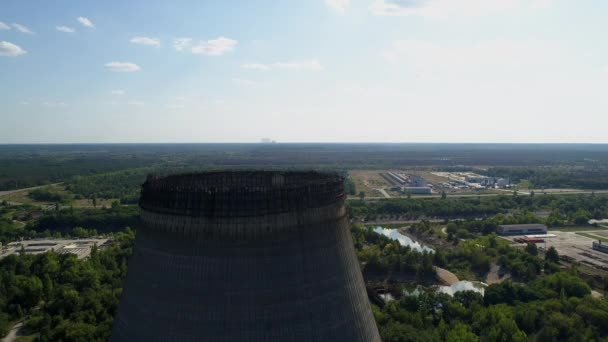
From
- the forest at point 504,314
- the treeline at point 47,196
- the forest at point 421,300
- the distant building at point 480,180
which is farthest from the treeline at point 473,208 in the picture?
the treeline at point 47,196

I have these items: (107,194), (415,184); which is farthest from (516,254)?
(107,194)

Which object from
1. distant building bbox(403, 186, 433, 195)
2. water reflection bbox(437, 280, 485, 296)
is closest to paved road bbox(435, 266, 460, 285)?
water reflection bbox(437, 280, 485, 296)

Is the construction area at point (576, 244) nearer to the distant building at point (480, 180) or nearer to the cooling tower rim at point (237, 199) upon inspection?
the cooling tower rim at point (237, 199)

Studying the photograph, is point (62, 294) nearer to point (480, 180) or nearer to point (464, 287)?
point (464, 287)

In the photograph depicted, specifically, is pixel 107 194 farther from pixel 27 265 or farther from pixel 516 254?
pixel 516 254

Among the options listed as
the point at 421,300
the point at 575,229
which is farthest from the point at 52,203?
the point at 575,229

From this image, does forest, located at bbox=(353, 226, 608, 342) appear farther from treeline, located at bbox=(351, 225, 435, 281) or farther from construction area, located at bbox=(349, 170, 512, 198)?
construction area, located at bbox=(349, 170, 512, 198)
